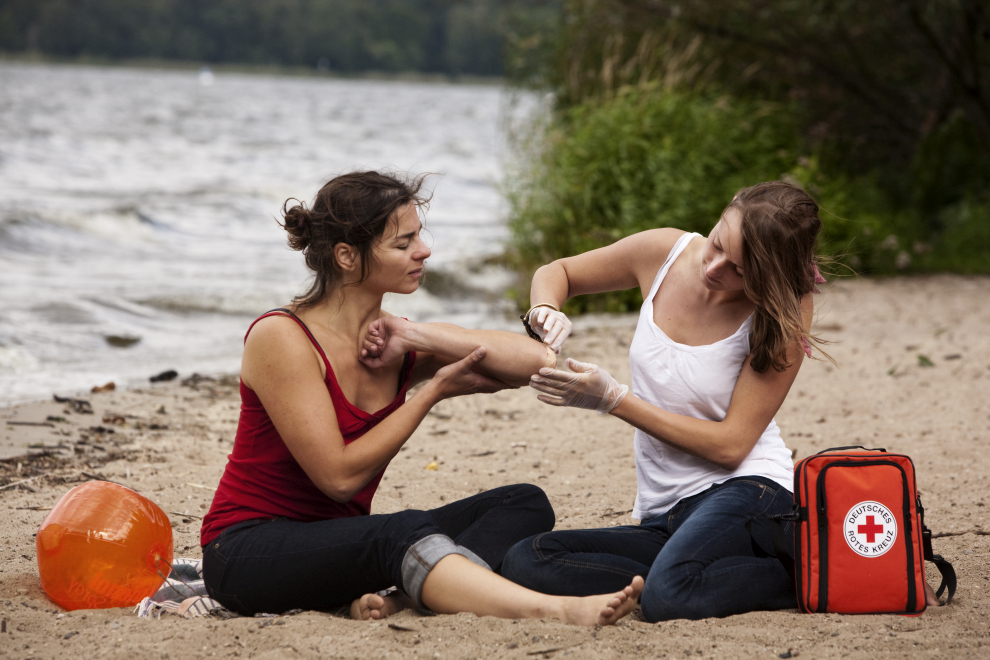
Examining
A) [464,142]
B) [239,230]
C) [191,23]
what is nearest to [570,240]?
[239,230]

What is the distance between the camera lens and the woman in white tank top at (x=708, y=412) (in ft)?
8.41

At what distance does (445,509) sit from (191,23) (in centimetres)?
8549

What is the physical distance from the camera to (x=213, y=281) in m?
10.1

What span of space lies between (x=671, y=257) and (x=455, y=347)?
2.59 ft

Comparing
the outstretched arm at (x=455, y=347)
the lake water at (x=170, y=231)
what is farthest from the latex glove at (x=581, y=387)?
the lake water at (x=170, y=231)

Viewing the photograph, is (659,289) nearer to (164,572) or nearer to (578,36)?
(164,572)

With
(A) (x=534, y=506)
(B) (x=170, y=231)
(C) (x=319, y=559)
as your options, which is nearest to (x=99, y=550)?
(C) (x=319, y=559)

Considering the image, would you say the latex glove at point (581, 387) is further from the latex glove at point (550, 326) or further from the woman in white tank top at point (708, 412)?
the latex glove at point (550, 326)

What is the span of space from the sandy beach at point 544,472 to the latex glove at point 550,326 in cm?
86

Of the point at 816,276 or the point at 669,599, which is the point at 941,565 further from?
the point at 816,276

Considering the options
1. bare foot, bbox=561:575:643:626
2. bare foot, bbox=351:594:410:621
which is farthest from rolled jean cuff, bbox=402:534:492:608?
bare foot, bbox=561:575:643:626

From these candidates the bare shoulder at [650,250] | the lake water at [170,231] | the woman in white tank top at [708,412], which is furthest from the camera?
the lake water at [170,231]

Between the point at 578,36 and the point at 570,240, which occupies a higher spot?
the point at 578,36

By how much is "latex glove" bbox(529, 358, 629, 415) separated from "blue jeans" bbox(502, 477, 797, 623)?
0.40 m
